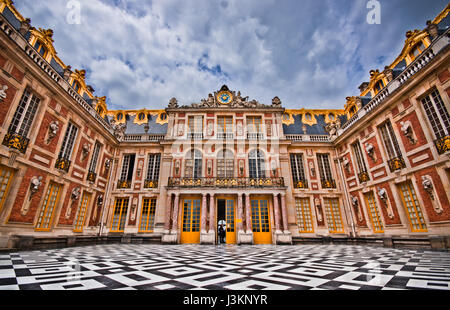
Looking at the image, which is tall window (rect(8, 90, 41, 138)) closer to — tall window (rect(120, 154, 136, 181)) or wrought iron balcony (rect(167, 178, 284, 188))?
tall window (rect(120, 154, 136, 181))

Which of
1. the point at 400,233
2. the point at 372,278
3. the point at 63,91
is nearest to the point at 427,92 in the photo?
the point at 400,233

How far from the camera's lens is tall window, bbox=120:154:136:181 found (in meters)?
16.1

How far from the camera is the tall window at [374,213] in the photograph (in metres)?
11.9

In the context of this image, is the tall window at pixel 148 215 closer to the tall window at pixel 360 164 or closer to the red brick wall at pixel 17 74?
the red brick wall at pixel 17 74

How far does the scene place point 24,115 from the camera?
345 inches

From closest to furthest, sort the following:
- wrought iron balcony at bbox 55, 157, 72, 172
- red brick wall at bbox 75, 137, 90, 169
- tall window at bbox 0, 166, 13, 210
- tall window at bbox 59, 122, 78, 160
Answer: tall window at bbox 0, 166, 13, 210 → wrought iron balcony at bbox 55, 157, 72, 172 → tall window at bbox 59, 122, 78, 160 → red brick wall at bbox 75, 137, 90, 169

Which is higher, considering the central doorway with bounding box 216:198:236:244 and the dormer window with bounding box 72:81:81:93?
the dormer window with bounding box 72:81:81:93

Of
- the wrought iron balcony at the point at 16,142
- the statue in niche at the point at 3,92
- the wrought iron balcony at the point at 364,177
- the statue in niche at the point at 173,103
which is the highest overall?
the statue in niche at the point at 173,103

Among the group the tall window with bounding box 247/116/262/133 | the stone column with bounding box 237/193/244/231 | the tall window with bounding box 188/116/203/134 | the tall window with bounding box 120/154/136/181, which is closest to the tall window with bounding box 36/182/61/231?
the tall window with bounding box 120/154/136/181

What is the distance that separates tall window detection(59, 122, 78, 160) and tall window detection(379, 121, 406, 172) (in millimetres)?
18179

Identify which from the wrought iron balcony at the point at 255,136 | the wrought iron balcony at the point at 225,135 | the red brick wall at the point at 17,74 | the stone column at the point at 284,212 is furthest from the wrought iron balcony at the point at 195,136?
the red brick wall at the point at 17,74

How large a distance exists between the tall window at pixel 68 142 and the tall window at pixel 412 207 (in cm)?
1855
